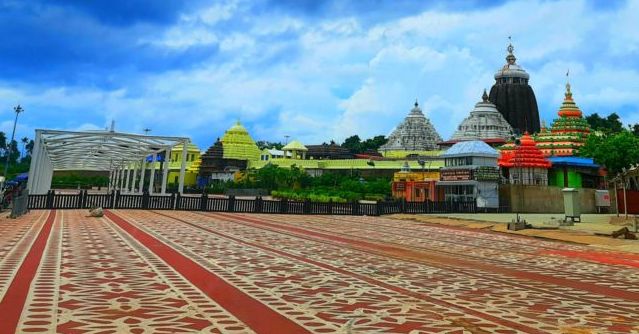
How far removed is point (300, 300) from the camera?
4.35 m

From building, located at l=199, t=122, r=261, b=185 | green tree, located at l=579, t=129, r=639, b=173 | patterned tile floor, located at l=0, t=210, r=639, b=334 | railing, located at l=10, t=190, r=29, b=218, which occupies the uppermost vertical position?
building, located at l=199, t=122, r=261, b=185

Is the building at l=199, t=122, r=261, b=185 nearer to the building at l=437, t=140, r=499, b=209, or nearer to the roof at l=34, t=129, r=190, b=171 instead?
the roof at l=34, t=129, r=190, b=171

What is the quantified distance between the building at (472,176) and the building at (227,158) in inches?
1533

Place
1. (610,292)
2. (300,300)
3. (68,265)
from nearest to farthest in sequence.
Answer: (300,300) < (610,292) < (68,265)

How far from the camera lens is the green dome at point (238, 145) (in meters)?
68.0

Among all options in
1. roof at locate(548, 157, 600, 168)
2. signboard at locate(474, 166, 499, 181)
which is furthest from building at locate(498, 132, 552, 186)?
signboard at locate(474, 166, 499, 181)

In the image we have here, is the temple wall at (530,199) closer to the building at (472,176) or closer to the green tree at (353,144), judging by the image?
the building at (472,176)

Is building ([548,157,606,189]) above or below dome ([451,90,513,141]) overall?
below

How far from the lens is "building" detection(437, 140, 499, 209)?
93.1 ft

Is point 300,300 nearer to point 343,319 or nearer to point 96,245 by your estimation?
point 343,319

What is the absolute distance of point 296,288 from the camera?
16.3 ft

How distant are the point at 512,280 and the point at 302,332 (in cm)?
387

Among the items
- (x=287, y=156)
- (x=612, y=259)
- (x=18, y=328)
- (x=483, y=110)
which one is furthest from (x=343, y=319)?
(x=287, y=156)

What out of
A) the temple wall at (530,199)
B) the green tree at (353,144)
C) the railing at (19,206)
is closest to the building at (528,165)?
the temple wall at (530,199)
